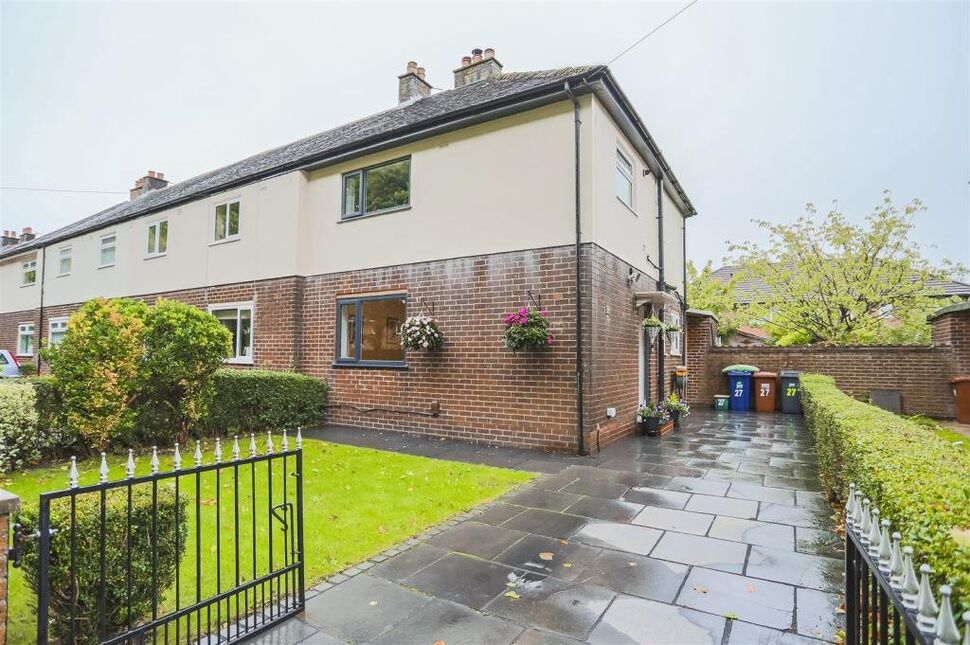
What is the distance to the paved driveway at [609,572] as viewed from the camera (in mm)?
2904

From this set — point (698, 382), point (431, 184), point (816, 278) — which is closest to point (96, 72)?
point (431, 184)

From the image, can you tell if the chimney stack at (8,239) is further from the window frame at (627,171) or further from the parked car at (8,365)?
the window frame at (627,171)

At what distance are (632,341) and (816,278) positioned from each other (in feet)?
33.2

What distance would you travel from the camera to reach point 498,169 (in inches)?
346

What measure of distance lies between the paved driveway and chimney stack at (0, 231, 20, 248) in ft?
116

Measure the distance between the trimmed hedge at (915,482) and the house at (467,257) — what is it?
3861 millimetres

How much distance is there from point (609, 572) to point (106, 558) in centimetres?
316

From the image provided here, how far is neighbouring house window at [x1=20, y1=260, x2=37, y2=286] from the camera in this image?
68.0 ft

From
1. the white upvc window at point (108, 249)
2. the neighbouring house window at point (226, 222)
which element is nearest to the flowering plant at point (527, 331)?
the neighbouring house window at point (226, 222)

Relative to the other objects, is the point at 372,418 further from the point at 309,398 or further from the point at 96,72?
the point at 96,72

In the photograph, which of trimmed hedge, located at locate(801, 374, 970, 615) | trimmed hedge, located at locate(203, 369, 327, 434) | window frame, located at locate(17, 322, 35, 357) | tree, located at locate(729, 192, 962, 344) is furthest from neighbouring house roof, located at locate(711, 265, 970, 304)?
window frame, located at locate(17, 322, 35, 357)

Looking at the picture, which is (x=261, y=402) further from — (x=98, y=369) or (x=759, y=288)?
(x=759, y=288)

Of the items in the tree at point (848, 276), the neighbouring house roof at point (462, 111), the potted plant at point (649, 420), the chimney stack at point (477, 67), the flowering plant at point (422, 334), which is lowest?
the potted plant at point (649, 420)

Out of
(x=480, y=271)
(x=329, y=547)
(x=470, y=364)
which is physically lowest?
(x=329, y=547)
